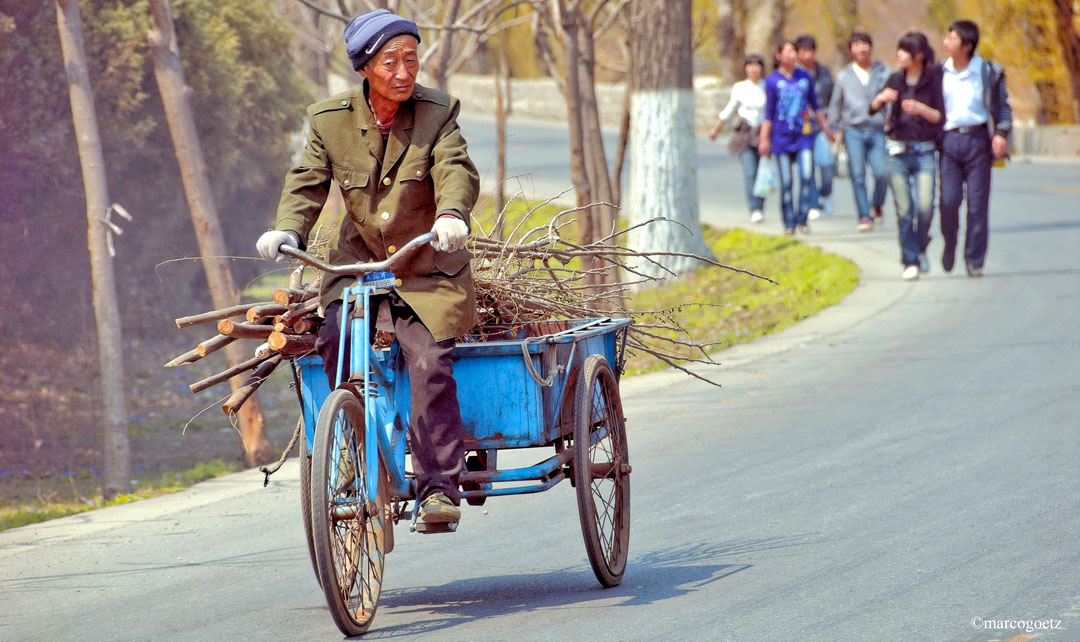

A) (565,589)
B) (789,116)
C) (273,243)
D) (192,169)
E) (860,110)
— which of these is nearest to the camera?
(273,243)

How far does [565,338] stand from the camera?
538 centimetres

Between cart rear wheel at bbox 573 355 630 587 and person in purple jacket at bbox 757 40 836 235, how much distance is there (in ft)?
36.5

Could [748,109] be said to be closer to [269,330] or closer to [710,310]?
[710,310]

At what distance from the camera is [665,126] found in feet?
52.2

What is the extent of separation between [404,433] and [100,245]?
23.2 ft

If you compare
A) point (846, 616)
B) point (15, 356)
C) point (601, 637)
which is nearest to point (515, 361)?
point (601, 637)

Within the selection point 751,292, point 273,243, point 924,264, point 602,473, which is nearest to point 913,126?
point 924,264

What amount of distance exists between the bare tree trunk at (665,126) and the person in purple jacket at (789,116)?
114 cm

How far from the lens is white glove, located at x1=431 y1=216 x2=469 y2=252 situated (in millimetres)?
4871

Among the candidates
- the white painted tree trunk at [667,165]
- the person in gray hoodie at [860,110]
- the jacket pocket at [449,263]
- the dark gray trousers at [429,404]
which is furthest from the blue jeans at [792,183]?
the dark gray trousers at [429,404]

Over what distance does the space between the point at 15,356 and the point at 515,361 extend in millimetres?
11164

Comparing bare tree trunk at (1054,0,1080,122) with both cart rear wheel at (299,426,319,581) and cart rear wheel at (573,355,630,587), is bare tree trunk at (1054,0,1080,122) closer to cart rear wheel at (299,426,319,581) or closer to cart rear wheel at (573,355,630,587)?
cart rear wheel at (573,355,630,587)

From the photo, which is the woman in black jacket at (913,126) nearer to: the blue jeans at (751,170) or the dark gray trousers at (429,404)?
the blue jeans at (751,170)

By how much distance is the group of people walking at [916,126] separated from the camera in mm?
12977
